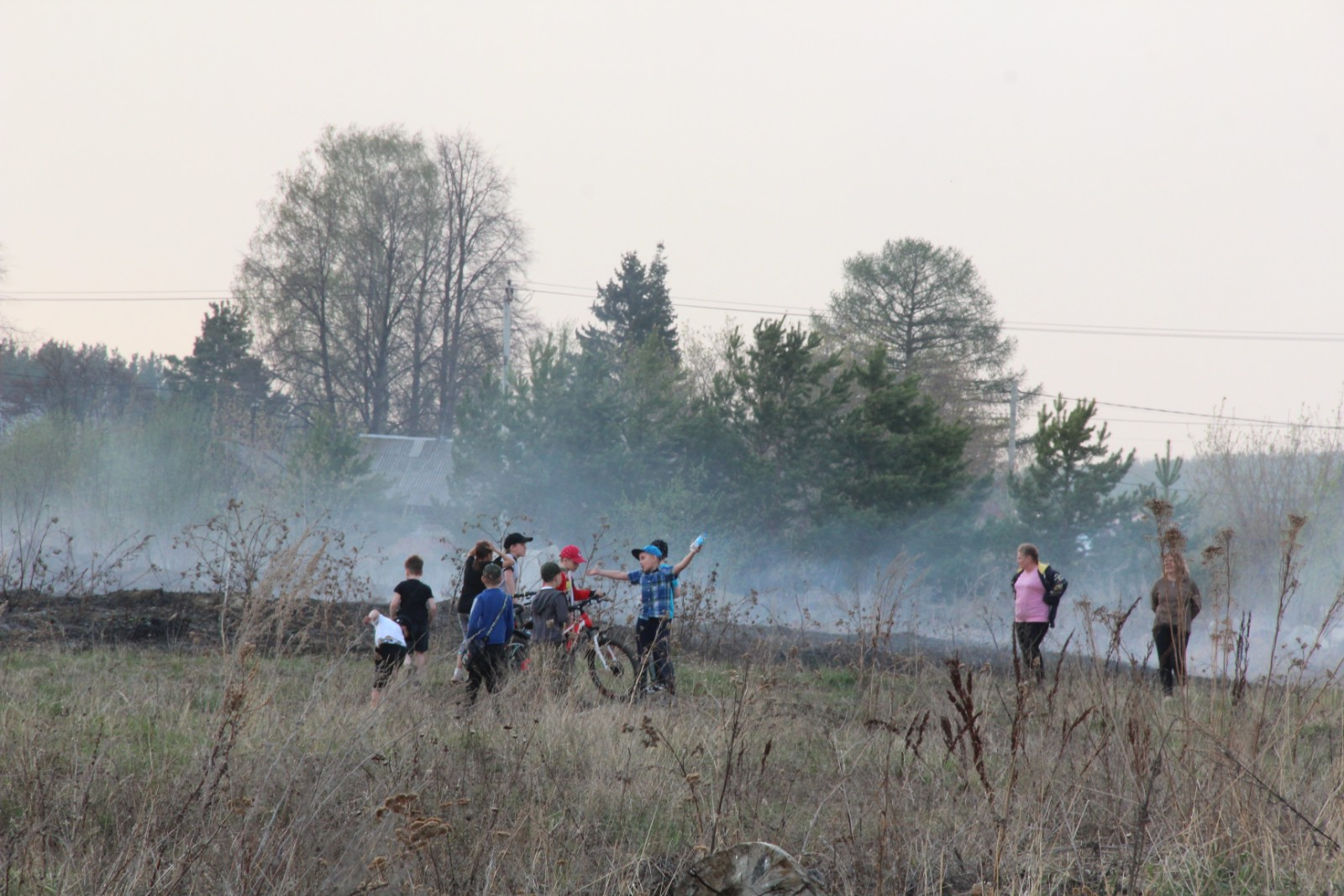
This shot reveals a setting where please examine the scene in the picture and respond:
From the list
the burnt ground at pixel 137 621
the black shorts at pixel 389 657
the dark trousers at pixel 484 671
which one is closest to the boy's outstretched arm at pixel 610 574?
the dark trousers at pixel 484 671

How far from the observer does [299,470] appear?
2598 cm

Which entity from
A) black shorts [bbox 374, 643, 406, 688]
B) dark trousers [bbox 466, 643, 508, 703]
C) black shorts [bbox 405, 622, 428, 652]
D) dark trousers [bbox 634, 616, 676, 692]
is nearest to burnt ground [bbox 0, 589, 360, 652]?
black shorts [bbox 405, 622, 428, 652]

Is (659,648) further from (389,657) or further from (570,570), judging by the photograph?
(389,657)

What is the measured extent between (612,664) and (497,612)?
1.93 metres

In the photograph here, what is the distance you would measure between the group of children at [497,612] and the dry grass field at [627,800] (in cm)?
123

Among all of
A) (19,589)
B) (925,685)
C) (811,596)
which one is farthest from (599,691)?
(811,596)

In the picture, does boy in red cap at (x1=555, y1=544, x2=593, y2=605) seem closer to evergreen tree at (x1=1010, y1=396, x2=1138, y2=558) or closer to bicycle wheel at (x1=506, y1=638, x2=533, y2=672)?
bicycle wheel at (x1=506, y1=638, x2=533, y2=672)

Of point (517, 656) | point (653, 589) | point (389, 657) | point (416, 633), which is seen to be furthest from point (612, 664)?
point (389, 657)

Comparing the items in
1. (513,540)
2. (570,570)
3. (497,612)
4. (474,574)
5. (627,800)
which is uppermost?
(513,540)

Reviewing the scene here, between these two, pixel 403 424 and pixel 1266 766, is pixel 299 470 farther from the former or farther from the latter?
pixel 1266 766

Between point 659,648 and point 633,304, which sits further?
point 633,304

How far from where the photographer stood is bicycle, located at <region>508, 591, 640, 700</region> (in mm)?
9141

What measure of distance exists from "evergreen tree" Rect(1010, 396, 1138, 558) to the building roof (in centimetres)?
2034

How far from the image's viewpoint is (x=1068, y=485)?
25281 mm
